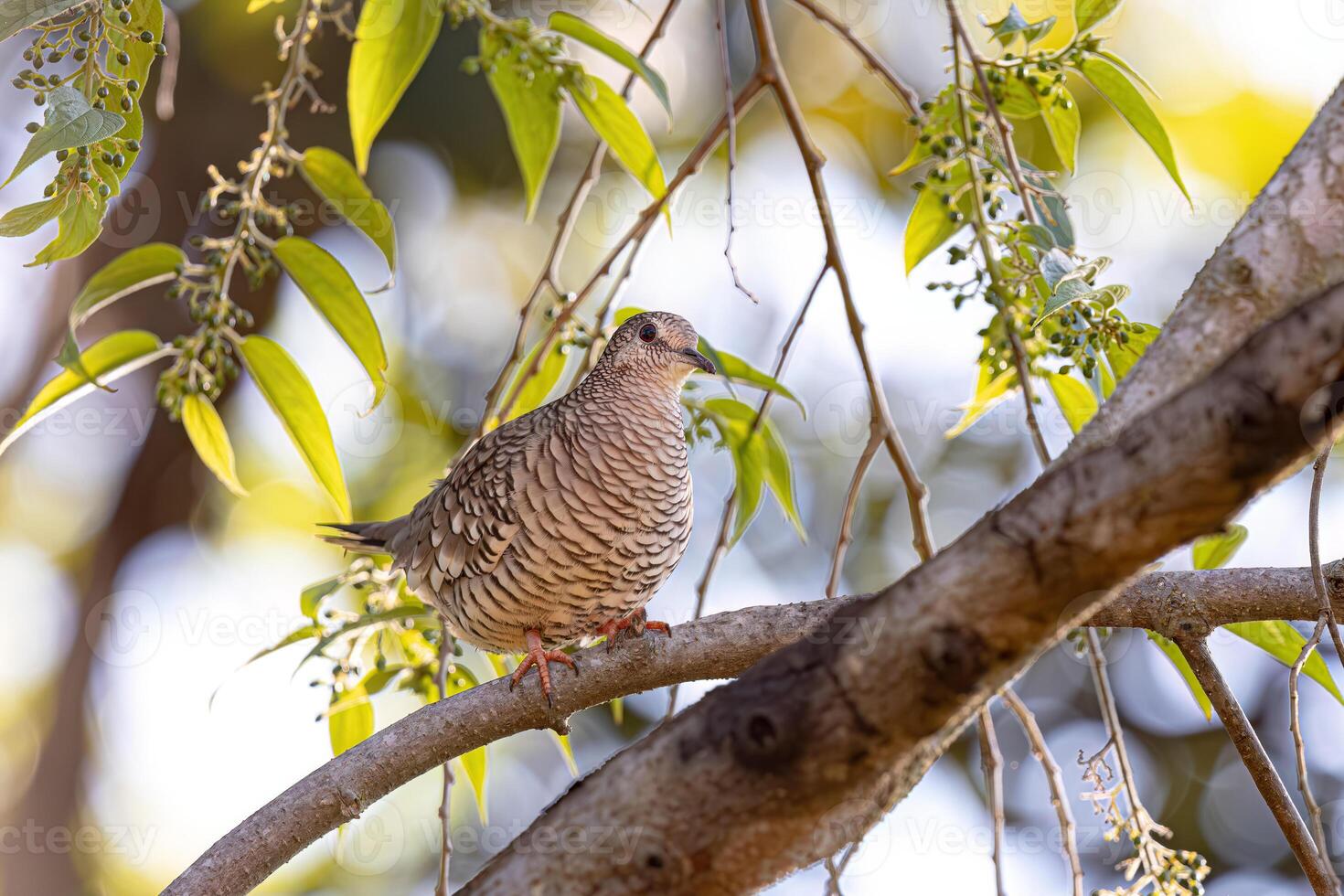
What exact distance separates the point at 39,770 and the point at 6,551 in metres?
0.97

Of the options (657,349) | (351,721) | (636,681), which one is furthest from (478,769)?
(657,349)

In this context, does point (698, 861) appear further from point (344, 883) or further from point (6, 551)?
point (344, 883)

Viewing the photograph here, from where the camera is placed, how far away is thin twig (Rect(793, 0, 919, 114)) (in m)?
2.13

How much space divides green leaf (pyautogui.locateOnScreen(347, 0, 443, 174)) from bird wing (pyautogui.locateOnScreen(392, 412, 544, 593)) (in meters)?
0.66

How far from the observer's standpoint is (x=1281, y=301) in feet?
3.03

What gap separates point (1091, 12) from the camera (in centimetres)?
189

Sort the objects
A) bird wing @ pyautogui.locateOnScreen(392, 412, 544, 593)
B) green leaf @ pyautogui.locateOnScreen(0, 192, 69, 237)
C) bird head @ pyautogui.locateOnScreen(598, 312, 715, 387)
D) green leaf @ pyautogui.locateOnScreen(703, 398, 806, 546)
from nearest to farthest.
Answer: green leaf @ pyautogui.locateOnScreen(0, 192, 69, 237), bird wing @ pyautogui.locateOnScreen(392, 412, 544, 593), green leaf @ pyautogui.locateOnScreen(703, 398, 806, 546), bird head @ pyautogui.locateOnScreen(598, 312, 715, 387)

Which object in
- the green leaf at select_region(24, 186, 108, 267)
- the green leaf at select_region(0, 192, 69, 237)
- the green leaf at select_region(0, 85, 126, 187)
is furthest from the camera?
the green leaf at select_region(24, 186, 108, 267)

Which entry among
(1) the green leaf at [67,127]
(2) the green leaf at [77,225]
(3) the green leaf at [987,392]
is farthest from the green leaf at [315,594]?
(3) the green leaf at [987,392]

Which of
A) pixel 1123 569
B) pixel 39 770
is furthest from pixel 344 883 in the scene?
pixel 1123 569

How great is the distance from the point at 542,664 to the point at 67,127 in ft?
3.63

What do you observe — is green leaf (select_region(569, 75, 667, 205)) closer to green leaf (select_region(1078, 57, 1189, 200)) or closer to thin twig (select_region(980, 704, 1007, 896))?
green leaf (select_region(1078, 57, 1189, 200))

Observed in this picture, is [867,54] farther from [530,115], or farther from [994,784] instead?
[994,784]

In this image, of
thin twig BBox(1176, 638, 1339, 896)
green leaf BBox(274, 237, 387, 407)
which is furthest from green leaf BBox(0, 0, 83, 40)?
thin twig BBox(1176, 638, 1339, 896)
